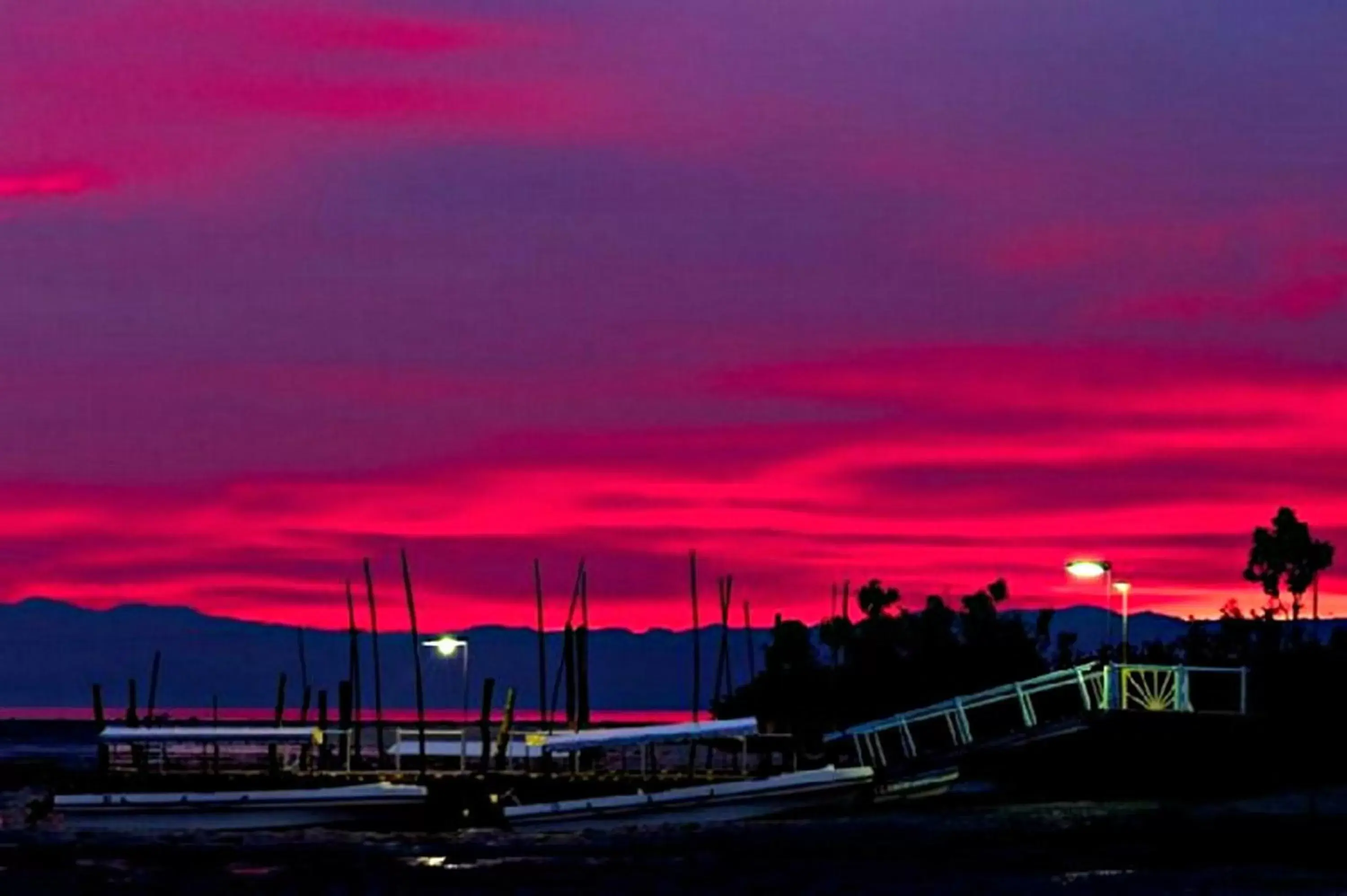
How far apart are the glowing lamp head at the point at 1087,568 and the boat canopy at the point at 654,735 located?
10.4 meters

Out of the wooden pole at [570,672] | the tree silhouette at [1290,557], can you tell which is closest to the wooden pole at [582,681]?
the wooden pole at [570,672]

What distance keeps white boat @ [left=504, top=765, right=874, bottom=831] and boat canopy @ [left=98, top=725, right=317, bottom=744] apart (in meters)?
10.4

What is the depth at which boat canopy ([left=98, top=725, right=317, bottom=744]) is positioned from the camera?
8469 cm

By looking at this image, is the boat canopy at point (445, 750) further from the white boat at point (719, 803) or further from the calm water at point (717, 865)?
the white boat at point (719, 803)

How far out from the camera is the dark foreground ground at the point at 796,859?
62.1 metres

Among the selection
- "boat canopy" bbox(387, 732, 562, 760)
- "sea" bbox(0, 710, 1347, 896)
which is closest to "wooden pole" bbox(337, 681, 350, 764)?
"boat canopy" bbox(387, 732, 562, 760)

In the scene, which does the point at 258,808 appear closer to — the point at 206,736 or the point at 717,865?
the point at 206,736

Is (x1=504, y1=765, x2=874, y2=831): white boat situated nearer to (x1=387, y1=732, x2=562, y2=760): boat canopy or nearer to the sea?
the sea

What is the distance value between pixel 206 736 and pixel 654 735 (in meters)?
15.2

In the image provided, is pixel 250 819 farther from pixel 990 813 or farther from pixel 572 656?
pixel 572 656

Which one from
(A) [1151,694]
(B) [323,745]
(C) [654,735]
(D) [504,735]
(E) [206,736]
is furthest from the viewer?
(B) [323,745]

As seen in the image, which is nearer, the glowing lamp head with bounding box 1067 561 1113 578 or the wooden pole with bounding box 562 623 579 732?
the glowing lamp head with bounding box 1067 561 1113 578

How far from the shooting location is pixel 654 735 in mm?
80938

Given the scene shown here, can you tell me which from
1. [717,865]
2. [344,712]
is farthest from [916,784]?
[344,712]
